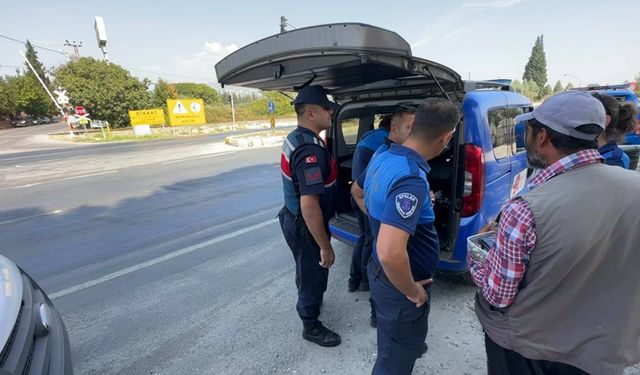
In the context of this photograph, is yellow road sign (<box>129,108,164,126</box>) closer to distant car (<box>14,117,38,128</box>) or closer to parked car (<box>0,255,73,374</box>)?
parked car (<box>0,255,73,374</box>)

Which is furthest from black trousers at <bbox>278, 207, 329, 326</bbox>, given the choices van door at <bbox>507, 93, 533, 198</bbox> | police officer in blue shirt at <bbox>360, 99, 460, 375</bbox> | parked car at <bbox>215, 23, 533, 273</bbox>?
van door at <bbox>507, 93, 533, 198</bbox>

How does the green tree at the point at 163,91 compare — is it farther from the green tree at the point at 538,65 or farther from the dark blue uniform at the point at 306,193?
the green tree at the point at 538,65

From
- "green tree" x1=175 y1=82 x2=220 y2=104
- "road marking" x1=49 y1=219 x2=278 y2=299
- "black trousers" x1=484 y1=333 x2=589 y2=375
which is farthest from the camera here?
"green tree" x1=175 y1=82 x2=220 y2=104

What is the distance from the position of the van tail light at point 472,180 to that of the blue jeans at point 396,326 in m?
1.17

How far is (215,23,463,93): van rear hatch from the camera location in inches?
65.3

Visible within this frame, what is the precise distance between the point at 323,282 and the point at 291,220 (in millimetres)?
534

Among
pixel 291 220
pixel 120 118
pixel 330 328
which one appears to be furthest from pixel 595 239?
pixel 120 118

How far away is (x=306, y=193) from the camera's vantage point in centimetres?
213

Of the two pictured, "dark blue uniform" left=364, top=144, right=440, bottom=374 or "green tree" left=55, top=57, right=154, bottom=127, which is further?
"green tree" left=55, top=57, right=154, bottom=127

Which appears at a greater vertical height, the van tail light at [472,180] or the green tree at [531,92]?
the green tree at [531,92]

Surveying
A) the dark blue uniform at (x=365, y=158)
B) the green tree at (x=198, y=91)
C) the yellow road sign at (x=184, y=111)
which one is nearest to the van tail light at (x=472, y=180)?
the dark blue uniform at (x=365, y=158)

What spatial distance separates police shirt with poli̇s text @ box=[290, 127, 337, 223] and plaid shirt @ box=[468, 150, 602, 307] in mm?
1078

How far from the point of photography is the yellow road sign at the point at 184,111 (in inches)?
1025

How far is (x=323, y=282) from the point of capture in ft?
A: 8.21
